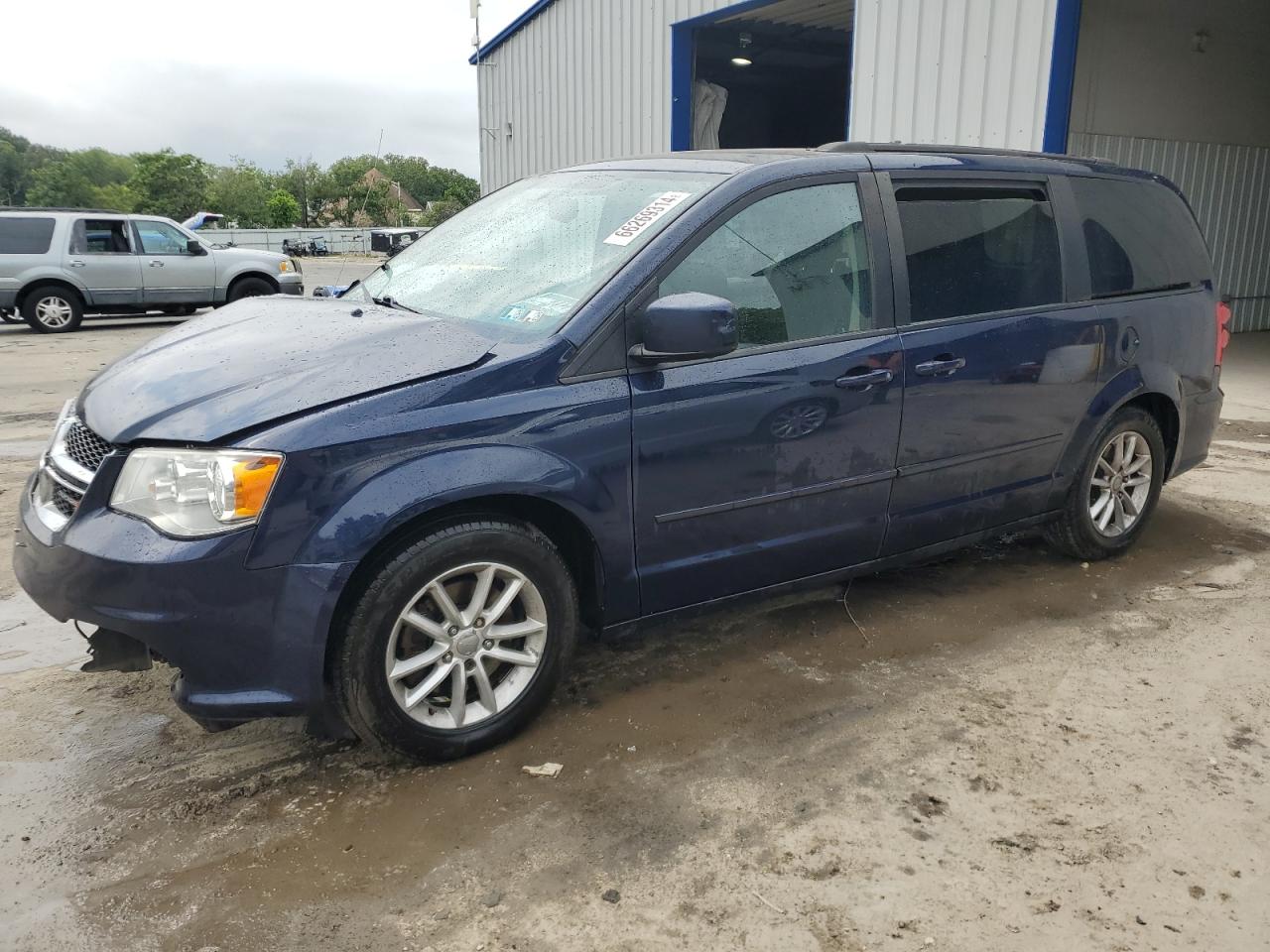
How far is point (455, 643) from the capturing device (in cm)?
292

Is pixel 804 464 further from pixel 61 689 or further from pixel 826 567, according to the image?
pixel 61 689

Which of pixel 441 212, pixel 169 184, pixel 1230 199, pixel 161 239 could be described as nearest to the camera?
pixel 1230 199

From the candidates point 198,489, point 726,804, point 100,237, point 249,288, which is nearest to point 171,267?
point 100,237

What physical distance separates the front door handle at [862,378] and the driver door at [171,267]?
13.6m

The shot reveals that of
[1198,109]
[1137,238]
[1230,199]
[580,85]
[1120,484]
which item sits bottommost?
[1120,484]

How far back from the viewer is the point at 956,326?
12.6 feet

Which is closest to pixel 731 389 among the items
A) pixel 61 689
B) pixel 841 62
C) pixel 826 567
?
pixel 826 567

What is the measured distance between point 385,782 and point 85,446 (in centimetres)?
130

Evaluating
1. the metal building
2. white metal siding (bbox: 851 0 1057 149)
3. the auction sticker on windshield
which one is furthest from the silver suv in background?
the auction sticker on windshield

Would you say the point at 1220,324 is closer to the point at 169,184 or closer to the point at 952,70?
the point at 952,70

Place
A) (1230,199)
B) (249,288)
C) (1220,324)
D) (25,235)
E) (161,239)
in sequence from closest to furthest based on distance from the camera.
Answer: (1220,324) → (1230,199) → (25,235) → (161,239) → (249,288)

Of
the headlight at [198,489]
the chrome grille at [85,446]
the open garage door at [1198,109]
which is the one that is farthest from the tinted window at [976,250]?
the open garage door at [1198,109]

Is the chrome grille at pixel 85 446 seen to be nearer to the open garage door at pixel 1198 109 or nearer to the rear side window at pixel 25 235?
the open garage door at pixel 1198 109

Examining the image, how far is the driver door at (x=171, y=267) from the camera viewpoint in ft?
47.7
